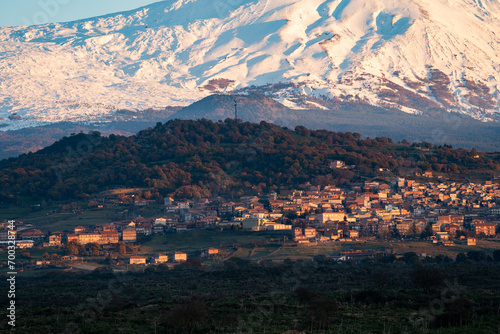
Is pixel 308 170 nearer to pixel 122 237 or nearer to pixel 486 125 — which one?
pixel 122 237

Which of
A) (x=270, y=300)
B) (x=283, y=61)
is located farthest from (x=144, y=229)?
(x=283, y=61)

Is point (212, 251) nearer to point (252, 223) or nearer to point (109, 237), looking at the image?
point (109, 237)

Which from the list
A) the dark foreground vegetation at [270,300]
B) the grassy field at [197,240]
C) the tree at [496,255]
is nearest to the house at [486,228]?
the tree at [496,255]

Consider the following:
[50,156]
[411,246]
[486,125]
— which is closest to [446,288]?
[411,246]

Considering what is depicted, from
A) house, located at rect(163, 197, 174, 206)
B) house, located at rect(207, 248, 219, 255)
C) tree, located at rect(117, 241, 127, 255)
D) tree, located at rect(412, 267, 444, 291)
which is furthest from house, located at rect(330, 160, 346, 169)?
tree, located at rect(412, 267, 444, 291)

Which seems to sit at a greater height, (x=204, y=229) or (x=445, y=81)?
(x=445, y=81)

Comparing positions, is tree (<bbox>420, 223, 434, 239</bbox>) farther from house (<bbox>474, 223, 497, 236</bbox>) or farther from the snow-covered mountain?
the snow-covered mountain
